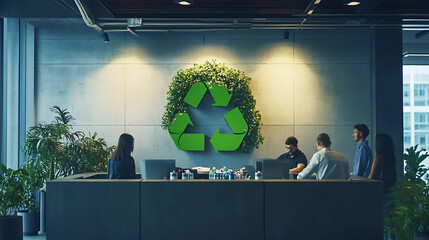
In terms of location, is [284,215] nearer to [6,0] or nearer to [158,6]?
[158,6]

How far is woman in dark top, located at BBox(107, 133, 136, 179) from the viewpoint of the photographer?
536 cm

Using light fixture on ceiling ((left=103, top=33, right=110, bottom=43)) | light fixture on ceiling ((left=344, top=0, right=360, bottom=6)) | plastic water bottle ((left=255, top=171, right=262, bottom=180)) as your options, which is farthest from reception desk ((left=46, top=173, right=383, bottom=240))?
light fixture on ceiling ((left=103, top=33, right=110, bottom=43))

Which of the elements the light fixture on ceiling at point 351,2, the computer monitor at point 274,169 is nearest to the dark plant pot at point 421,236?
the computer monitor at point 274,169

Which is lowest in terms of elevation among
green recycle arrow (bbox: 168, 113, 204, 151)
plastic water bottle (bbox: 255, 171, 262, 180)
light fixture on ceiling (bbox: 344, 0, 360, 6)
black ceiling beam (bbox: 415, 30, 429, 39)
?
plastic water bottle (bbox: 255, 171, 262, 180)

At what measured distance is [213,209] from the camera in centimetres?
492

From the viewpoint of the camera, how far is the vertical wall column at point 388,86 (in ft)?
25.4

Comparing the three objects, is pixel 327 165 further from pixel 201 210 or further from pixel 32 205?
pixel 32 205

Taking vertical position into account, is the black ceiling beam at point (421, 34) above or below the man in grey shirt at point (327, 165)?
above

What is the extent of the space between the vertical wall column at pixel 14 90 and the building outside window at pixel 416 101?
7.68 meters

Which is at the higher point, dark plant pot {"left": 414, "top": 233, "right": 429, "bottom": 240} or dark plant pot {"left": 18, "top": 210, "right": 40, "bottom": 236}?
dark plant pot {"left": 414, "top": 233, "right": 429, "bottom": 240}

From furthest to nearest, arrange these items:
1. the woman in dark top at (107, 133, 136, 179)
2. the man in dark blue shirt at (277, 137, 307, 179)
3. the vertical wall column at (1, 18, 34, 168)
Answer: the vertical wall column at (1, 18, 34, 168)
the man in dark blue shirt at (277, 137, 307, 179)
the woman in dark top at (107, 133, 136, 179)

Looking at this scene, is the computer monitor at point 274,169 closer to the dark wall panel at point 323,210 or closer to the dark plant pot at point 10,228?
the dark wall panel at point 323,210

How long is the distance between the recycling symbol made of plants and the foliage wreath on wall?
73 mm

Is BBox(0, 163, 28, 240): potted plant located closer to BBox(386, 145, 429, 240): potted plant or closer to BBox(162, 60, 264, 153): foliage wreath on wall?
BBox(162, 60, 264, 153): foliage wreath on wall
